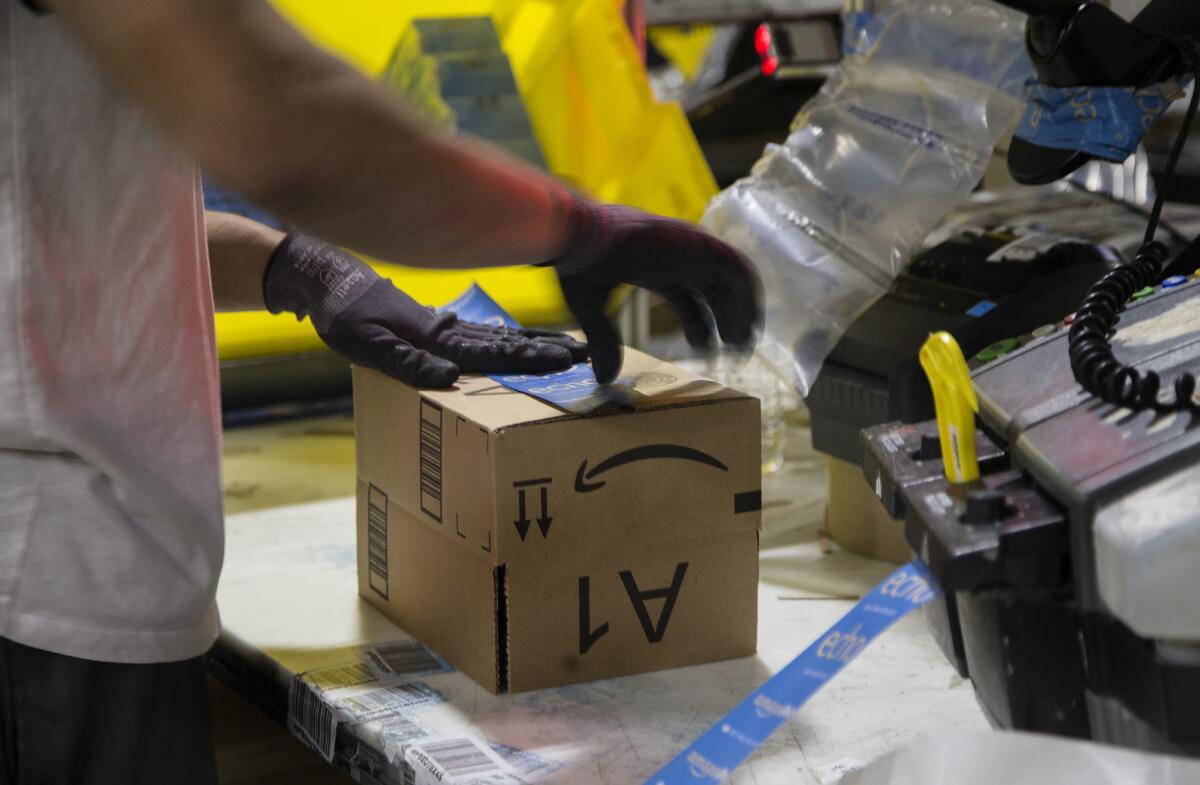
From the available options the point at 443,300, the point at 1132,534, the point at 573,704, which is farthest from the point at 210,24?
the point at 443,300

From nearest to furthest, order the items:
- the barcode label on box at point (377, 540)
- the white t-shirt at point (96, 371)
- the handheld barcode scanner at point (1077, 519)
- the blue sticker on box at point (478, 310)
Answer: the handheld barcode scanner at point (1077, 519), the white t-shirt at point (96, 371), the barcode label on box at point (377, 540), the blue sticker on box at point (478, 310)

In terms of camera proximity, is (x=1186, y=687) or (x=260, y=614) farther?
(x=260, y=614)

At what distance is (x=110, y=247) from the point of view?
3.03 feet

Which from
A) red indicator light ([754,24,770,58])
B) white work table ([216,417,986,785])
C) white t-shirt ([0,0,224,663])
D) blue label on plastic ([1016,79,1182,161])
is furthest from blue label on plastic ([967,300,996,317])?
red indicator light ([754,24,770,58])

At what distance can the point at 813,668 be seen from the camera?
80 centimetres

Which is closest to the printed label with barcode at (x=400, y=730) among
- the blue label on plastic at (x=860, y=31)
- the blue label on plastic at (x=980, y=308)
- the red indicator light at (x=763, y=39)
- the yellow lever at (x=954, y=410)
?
the yellow lever at (x=954, y=410)

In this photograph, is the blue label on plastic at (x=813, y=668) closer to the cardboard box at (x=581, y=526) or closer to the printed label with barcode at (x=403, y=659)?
the cardboard box at (x=581, y=526)

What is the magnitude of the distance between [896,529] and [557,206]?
68cm

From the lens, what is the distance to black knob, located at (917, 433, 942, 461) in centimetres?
86

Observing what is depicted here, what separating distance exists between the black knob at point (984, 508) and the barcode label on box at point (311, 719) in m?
0.62

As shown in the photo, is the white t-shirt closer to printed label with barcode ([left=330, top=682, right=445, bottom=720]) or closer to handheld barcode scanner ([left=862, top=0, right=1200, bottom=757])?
printed label with barcode ([left=330, top=682, right=445, bottom=720])

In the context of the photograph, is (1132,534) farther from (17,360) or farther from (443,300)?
(443,300)

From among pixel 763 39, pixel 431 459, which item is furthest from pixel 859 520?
pixel 763 39

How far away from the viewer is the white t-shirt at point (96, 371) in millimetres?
889
